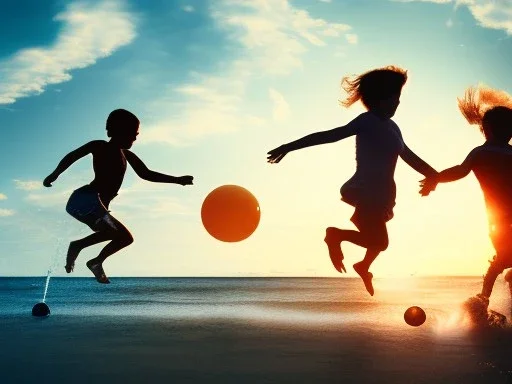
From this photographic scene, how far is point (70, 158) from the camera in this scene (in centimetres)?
709

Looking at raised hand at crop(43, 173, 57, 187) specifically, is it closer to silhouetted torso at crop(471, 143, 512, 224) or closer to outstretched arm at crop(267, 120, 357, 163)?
outstretched arm at crop(267, 120, 357, 163)

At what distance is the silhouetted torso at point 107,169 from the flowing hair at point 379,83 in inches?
122

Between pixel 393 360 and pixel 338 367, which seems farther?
pixel 393 360

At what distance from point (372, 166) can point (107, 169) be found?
3282mm

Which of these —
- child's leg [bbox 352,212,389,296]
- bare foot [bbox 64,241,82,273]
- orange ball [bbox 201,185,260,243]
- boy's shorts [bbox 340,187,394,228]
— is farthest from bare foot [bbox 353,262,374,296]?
bare foot [bbox 64,241,82,273]

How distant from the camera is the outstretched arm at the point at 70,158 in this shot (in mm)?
6898

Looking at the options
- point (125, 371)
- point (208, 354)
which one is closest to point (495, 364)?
point (208, 354)

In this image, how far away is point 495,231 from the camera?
8.84 meters

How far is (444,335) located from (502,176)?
242 centimetres

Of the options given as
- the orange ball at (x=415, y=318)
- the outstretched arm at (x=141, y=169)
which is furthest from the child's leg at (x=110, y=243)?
the orange ball at (x=415, y=318)

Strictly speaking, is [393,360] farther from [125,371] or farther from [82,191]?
[82,191]

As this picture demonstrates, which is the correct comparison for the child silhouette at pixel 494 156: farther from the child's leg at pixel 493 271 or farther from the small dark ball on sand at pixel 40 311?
the small dark ball on sand at pixel 40 311

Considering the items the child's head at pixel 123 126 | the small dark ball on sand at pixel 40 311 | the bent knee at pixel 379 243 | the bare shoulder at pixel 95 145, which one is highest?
the child's head at pixel 123 126

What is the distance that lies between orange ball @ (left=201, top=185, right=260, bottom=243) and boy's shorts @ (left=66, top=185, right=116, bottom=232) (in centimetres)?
140
